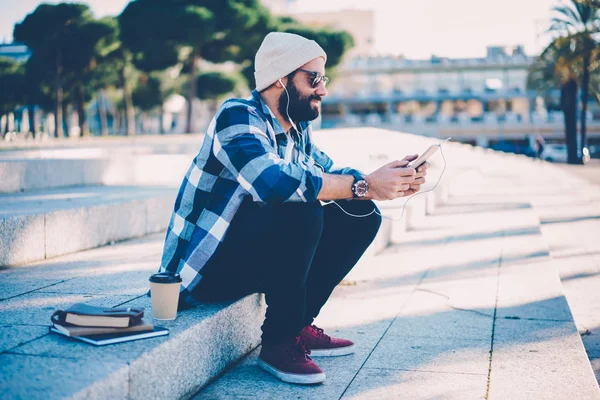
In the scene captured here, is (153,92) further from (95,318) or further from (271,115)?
(95,318)

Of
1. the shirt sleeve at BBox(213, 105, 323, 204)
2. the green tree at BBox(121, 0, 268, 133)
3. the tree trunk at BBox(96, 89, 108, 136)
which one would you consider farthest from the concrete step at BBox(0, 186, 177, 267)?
the tree trunk at BBox(96, 89, 108, 136)

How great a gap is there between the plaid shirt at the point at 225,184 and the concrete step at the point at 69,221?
1.42 metres

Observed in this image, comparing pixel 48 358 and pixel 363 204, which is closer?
pixel 48 358

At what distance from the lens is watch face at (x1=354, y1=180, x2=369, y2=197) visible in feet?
8.85

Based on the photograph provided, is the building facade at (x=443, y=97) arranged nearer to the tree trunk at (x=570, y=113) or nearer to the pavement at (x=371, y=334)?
the tree trunk at (x=570, y=113)

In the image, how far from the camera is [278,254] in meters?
2.45

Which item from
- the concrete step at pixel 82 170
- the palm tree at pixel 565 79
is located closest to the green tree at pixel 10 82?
the palm tree at pixel 565 79

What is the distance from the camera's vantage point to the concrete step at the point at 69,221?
12.0 ft

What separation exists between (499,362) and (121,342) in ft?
5.13

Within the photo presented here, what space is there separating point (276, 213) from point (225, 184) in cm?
26

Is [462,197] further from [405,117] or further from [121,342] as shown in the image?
[405,117]

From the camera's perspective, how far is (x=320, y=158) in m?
3.21

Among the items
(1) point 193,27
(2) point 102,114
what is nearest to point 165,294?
(1) point 193,27

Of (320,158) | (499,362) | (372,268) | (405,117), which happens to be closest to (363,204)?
(320,158)
